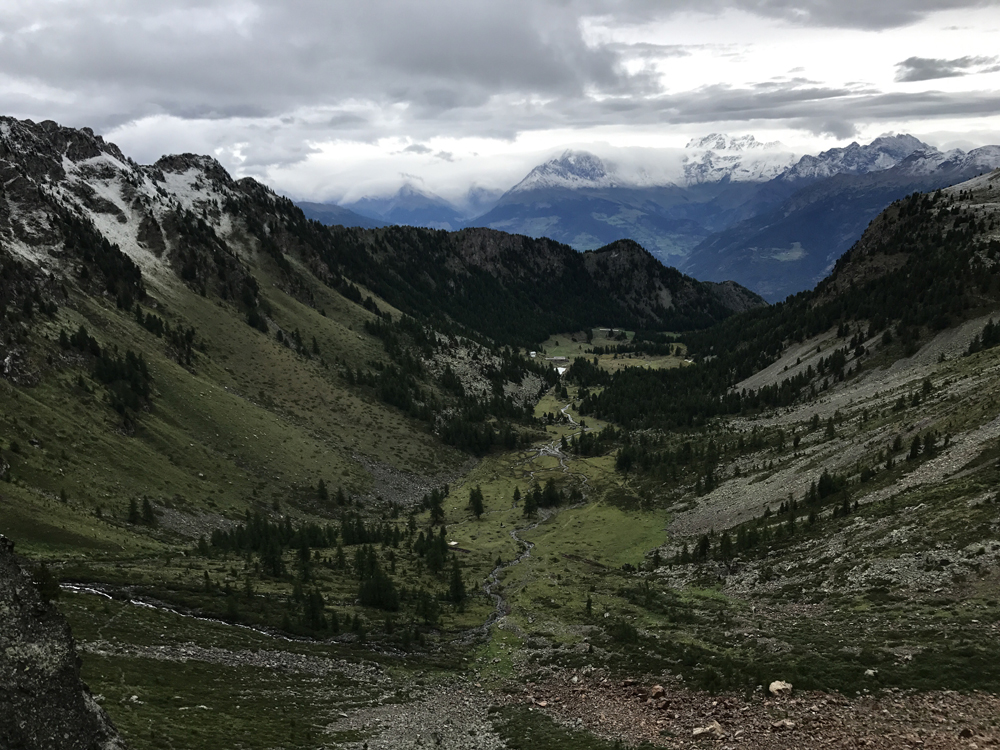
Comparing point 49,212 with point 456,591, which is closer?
point 456,591

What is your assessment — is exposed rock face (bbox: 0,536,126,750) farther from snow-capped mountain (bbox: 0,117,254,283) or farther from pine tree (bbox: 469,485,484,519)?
snow-capped mountain (bbox: 0,117,254,283)

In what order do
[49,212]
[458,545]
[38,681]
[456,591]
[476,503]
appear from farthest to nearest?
[49,212] < [476,503] < [458,545] < [456,591] < [38,681]

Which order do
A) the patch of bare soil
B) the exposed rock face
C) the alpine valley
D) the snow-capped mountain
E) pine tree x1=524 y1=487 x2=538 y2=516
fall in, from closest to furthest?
the exposed rock face < the patch of bare soil < the alpine valley < pine tree x1=524 y1=487 x2=538 y2=516 < the snow-capped mountain

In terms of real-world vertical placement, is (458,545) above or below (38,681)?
below

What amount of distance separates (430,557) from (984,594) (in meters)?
63.8

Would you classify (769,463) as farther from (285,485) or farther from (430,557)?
(285,485)

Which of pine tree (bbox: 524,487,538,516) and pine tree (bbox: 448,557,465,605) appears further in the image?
pine tree (bbox: 524,487,538,516)

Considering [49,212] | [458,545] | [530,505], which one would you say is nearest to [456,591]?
[458,545]

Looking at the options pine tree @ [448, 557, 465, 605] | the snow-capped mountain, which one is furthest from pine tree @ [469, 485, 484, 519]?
the snow-capped mountain

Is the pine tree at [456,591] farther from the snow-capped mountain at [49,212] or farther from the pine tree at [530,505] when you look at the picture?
the snow-capped mountain at [49,212]

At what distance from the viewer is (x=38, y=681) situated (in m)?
24.9

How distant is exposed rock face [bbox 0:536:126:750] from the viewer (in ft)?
78.3

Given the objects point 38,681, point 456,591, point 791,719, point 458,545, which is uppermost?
point 38,681

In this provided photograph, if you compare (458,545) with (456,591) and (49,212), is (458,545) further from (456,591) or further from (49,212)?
(49,212)
